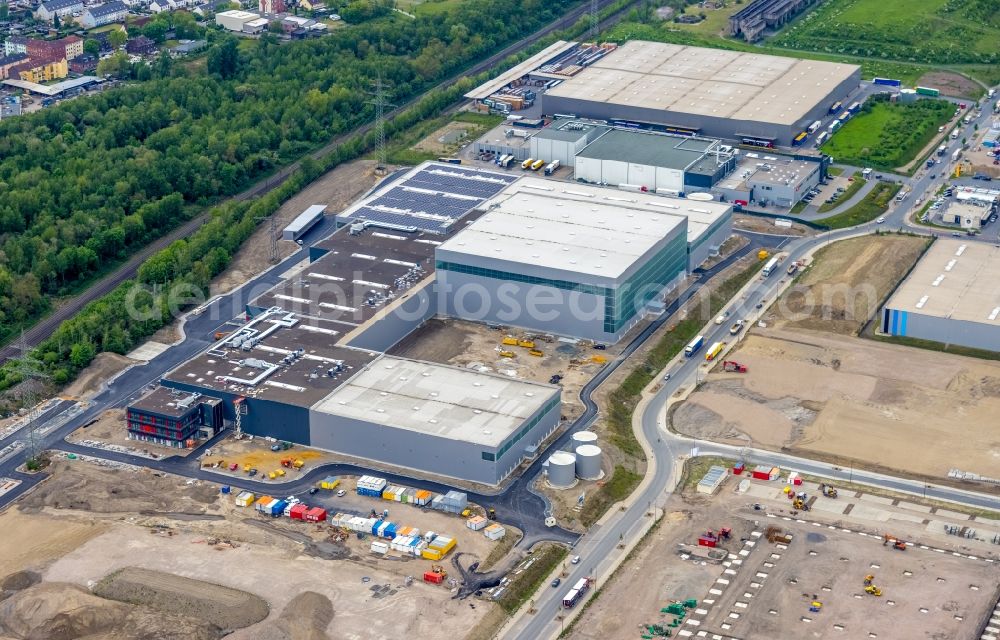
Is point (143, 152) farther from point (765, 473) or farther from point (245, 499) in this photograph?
point (765, 473)

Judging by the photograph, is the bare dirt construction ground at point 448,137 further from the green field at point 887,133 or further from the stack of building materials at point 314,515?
the stack of building materials at point 314,515

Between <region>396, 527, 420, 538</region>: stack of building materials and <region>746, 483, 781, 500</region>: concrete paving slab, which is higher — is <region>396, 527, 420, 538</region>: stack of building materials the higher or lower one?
the higher one

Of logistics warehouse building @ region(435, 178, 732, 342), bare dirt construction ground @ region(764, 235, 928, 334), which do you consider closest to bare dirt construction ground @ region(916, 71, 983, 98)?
bare dirt construction ground @ region(764, 235, 928, 334)

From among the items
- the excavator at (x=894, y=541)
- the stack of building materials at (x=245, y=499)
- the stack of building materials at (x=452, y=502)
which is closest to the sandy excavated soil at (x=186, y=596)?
the stack of building materials at (x=245, y=499)

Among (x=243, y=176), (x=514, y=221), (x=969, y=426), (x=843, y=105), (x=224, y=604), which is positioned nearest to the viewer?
(x=224, y=604)

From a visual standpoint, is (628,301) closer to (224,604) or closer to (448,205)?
(448,205)

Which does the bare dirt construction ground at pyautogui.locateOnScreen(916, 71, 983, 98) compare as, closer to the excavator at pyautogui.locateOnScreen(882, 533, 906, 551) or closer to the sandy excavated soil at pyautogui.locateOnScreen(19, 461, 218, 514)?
the excavator at pyautogui.locateOnScreen(882, 533, 906, 551)

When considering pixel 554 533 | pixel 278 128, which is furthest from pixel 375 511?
pixel 278 128

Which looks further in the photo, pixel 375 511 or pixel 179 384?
pixel 179 384

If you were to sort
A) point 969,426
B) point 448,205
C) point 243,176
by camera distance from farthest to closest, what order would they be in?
point 243,176 < point 448,205 < point 969,426
